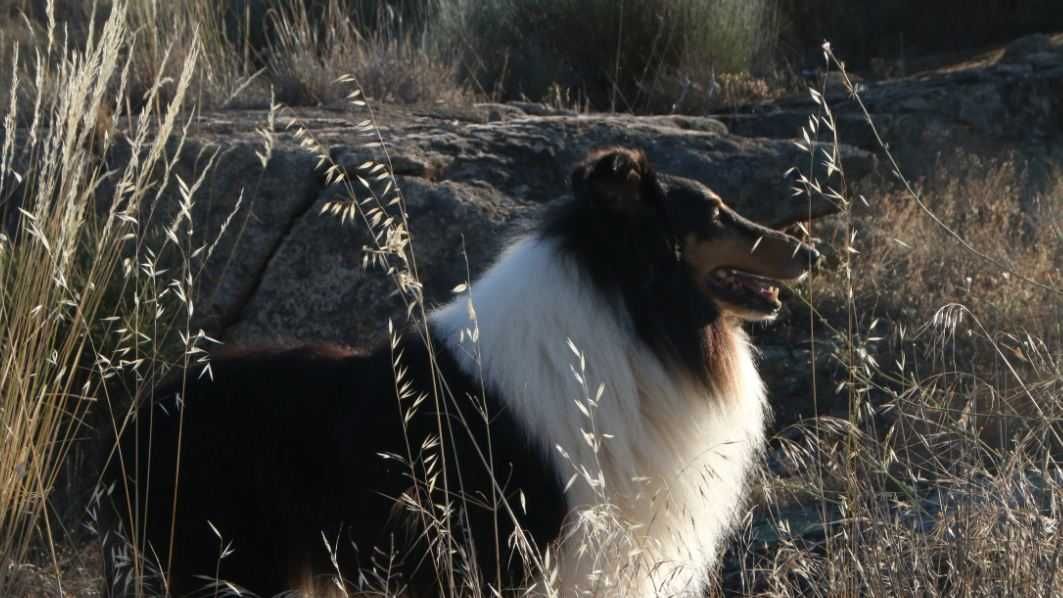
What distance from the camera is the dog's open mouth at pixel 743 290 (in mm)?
4051

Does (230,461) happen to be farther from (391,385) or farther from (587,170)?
(587,170)

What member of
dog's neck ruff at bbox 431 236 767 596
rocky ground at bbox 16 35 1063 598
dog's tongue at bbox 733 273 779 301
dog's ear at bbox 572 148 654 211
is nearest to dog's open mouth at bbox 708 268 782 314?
dog's tongue at bbox 733 273 779 301

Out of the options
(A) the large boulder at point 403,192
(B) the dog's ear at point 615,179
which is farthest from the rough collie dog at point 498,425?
(A) the large boulder at point 403,192

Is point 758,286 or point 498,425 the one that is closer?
point 498,425

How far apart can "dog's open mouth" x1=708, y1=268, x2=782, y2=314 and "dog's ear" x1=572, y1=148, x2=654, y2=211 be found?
35 centimetres

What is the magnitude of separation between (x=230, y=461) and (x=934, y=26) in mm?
9689

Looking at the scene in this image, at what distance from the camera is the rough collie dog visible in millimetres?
3854

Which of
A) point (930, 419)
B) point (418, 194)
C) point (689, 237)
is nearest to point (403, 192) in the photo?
point (418, 194)

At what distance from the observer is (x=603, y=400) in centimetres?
397

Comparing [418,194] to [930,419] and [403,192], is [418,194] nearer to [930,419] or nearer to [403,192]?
[403,192]

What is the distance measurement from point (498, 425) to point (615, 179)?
0.77 m

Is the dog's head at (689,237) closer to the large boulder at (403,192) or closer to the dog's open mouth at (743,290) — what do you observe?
the dog's open mouth at (743,290)

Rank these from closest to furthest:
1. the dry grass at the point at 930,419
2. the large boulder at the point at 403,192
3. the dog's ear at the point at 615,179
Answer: the dry grass at the point at 930,419
the dog's ear at the point at 615,179
the large boulder at the point at 403,192

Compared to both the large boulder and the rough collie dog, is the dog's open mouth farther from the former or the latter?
the large boulder
